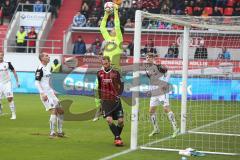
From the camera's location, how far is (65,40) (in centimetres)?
3669

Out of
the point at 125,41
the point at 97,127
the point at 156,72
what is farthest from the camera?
the point at 125,41

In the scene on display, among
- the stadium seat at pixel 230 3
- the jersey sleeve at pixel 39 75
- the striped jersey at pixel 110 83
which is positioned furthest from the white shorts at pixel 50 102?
the stadium seat at pixel 230 3

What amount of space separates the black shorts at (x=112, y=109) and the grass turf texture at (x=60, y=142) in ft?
2.24

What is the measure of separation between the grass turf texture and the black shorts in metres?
0.68

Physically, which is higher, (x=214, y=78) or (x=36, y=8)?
(x=36, y=8)

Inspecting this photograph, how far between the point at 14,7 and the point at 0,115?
64.0 ft

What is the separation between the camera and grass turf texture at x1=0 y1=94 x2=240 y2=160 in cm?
1298

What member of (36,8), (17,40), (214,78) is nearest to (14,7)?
(36,8)

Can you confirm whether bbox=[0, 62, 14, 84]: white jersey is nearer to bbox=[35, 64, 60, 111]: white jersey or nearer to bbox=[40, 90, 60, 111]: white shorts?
bbox=[35, 64, 60, 111]: white jersey

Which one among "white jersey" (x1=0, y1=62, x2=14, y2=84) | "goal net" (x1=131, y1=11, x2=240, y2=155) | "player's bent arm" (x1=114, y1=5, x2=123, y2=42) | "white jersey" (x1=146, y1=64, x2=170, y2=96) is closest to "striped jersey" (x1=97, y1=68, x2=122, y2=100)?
"goal net" (x1=131, y1=11, x2=240, y2=155)

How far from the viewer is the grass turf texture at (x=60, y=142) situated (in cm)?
1298

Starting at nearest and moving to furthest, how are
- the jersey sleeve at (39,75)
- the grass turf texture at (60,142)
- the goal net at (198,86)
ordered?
the grass turf texture at (60,142) → the goal net at (198,86) → the jersey sleeve at (39,75)

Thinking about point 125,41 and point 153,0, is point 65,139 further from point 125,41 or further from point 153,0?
point 153,0

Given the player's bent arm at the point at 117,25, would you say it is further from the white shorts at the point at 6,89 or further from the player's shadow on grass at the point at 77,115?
the white shorts at the point at 6,89
